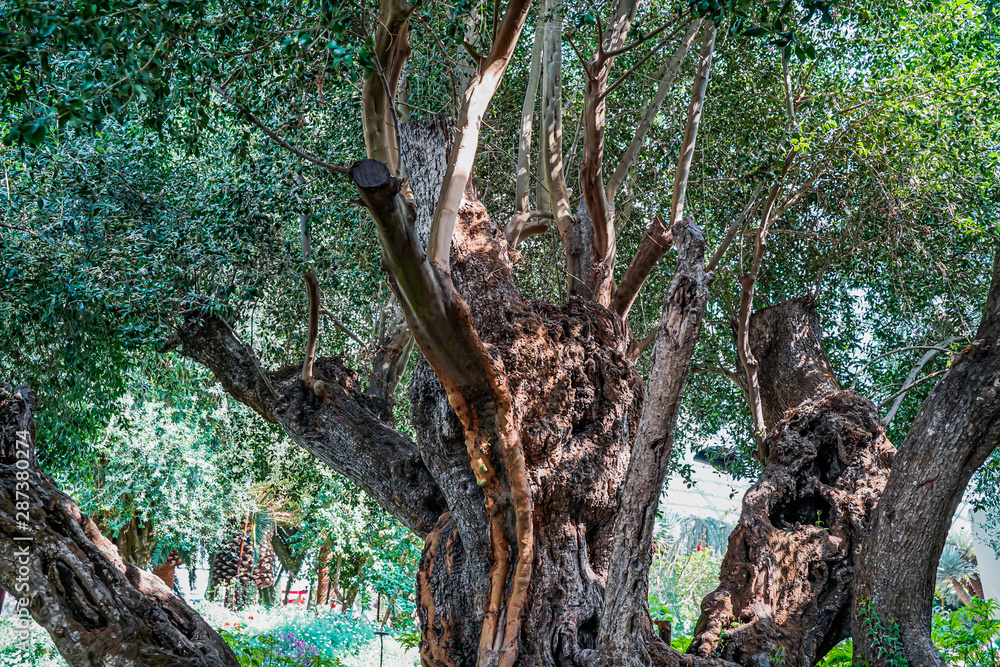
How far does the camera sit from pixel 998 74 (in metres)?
6.21

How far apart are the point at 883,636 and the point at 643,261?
2.99 m

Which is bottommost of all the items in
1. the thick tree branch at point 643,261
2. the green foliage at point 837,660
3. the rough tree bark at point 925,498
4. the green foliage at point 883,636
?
the green foliage at point 837,660

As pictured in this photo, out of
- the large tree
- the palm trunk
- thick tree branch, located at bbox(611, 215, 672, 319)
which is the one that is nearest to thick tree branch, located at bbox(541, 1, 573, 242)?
the large tree

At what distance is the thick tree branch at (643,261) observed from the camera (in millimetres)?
5805

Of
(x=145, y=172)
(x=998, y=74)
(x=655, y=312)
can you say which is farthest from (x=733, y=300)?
(x=145, y=172)

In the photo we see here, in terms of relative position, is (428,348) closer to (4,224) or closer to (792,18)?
(792,18)

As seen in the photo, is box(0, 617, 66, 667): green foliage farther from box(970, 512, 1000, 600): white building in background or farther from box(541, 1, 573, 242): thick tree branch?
box(970, 512, 1000, 600): white building in background

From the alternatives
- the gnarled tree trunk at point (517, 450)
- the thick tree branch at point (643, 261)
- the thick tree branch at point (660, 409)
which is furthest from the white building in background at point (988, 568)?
the thick tree branch at point (660, 409)

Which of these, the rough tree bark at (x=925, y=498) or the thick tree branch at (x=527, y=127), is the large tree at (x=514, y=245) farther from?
the rough tree bark at (x=925, y=498)

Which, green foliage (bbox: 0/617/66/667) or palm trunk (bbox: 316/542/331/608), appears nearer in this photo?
green foliage (bbox: 0/617/66/667)

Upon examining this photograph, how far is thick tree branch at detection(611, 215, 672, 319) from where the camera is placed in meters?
5.81

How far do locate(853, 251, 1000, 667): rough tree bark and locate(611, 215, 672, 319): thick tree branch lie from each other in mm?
2068

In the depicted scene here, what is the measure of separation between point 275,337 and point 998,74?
22.7 ft

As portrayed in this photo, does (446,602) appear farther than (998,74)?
No
